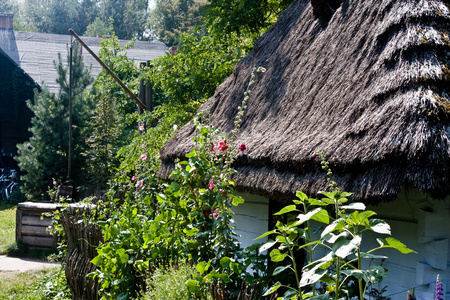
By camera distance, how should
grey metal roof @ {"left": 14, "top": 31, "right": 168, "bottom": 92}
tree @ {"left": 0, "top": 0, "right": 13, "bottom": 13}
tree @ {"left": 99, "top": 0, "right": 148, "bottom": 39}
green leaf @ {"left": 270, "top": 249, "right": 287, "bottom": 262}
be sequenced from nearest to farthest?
green leaf @ {"left": 270, "top": 249, "right": 287, "bottom": 262} → grey metal roof @ {"left": 14, "top": 31, "right": 168, "bottom": 92} → tree @ {"left": 99, "top": 0, "right": 148, "bottom": 39} → tree @ {"left": 0, "top": 0, "right": 13, "bottom": 13}

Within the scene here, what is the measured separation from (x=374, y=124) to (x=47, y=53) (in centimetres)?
2473

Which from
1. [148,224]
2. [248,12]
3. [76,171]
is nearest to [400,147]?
[148,224]

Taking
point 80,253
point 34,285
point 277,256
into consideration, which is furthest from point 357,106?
point 34,285

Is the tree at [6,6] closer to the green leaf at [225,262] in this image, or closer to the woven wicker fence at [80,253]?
the woven wicker fence at [80,253]

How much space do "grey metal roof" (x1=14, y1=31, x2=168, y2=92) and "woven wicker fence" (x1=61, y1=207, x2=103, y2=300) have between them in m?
15.0

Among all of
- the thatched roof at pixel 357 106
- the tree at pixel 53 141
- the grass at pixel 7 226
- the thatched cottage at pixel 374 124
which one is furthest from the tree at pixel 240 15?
the tree at pixel 53 141

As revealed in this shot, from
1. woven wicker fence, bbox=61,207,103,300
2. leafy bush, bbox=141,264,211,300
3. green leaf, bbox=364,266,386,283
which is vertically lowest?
woven wicker fence, bbox=61,207,103,300

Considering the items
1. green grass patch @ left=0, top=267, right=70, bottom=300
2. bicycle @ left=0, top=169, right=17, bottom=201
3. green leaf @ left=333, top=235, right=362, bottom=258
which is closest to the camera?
green leaf @ left=333, top=235, right=362, bottom=258

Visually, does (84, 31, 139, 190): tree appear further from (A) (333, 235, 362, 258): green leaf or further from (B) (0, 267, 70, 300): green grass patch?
(A) (333, 235, 362, 258): green leaf

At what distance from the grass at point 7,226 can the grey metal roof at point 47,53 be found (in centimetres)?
630

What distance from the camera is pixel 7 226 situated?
1286 cm

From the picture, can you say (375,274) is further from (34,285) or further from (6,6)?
(6,6)

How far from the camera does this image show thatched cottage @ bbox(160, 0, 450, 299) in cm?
310

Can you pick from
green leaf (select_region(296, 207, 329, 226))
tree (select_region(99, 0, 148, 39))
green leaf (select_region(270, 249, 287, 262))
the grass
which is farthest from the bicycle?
tree (select_region(99, 0, 148, 39))
